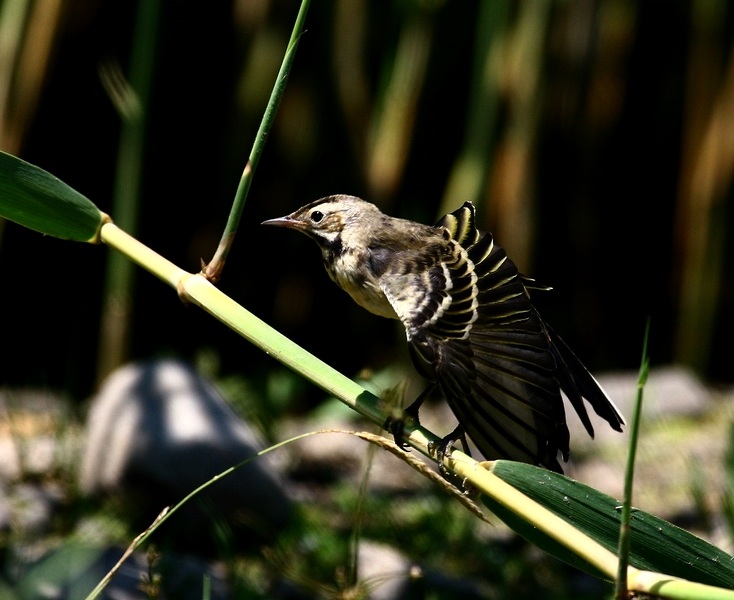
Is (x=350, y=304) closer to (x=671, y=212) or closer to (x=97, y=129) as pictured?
(x=97, y=129)

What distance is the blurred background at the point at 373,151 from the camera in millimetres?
3629

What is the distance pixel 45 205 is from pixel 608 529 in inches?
29.0

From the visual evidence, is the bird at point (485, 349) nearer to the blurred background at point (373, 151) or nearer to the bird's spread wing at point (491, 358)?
the bird's spread wing at point (491, 358)

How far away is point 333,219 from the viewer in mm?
1786

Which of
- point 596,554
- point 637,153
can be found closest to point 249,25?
point 637,153

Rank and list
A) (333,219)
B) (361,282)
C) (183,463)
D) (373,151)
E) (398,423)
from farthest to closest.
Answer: (373,151)
(183,463)
(333,219)
(361,282)
(398,423)

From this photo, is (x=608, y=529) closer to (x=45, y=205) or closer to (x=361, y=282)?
(x=361, y=282)

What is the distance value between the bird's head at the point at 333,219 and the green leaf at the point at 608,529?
0.67 m

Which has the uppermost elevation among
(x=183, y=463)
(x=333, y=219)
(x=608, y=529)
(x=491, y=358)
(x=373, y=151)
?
(x=373, y=151)

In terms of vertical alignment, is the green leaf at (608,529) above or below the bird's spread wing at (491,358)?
below

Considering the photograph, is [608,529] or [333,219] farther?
[333,219]

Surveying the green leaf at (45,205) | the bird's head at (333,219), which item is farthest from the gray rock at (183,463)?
the green leaf at (45,205)

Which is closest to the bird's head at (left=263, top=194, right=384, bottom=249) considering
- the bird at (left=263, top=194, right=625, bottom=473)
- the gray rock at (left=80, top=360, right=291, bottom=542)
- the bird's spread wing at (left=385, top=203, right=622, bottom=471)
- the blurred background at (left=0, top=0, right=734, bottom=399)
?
the bird at (left=263, top=194, right=625, bottom=473)

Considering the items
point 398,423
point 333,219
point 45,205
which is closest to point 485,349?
point 398,423
